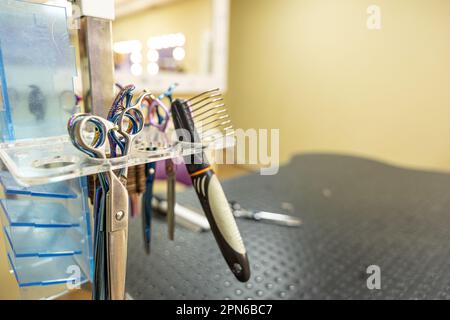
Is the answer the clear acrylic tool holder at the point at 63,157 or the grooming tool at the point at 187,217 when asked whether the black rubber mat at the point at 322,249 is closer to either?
the grooming tool at the point at 187,217

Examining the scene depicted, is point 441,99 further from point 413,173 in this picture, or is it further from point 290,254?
point 413,173

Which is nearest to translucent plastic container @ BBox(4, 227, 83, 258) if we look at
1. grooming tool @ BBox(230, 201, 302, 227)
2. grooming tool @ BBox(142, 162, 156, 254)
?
grooming tool @ BBox(142, 162, 156, 254)

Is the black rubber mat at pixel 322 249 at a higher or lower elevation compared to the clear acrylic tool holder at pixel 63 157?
lower

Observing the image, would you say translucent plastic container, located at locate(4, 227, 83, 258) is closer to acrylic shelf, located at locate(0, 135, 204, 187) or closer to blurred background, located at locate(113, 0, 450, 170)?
acrylic shelf, located at locate(0, 135, 204, 187)

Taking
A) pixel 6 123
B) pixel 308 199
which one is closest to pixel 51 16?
pixel 6 123

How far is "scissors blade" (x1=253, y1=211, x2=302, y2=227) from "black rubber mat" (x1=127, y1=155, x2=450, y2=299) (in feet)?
0.07

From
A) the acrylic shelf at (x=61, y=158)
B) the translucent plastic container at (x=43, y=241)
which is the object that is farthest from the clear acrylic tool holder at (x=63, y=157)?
the translucent plastic container at (x=43, y=241)

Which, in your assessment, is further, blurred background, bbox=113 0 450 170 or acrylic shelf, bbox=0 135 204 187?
blurred background, bbox=113 0 450 170

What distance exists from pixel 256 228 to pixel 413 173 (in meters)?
0.77

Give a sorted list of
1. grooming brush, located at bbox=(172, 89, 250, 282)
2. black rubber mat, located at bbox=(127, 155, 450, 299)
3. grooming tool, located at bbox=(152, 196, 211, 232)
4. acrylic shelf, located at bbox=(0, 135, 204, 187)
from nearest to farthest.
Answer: acrylic shelf, located at bbox=(0, 135, 204, 187), grooming brush, located at bbox=(172, 89, 250, 282), black rubber mat, located at bbox=(127, 155, 450, 299), grooming tool, located at bbox=(152, 196, 211, 232)

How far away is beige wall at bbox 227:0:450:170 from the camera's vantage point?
454 millimetres

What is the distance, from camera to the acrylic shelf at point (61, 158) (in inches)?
10.7

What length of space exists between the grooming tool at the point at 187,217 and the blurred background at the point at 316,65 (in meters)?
0.27

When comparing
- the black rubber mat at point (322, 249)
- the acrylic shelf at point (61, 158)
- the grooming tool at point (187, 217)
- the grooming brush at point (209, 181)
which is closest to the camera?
the acrylic shelf at point (61, 158)
